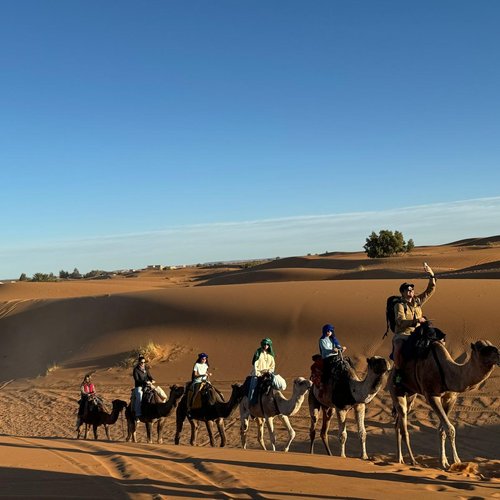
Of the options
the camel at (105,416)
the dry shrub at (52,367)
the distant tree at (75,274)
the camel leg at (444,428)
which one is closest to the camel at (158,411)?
the camel at (105,416)

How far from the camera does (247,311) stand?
2622 cm

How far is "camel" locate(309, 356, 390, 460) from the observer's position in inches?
419

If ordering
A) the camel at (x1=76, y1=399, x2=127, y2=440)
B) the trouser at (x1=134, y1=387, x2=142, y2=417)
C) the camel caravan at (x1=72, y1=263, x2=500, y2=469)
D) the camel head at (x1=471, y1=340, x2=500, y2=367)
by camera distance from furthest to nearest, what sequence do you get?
the camel at (x1=76, y1=399, x2=127, y2=440) → the trouser at (x1=134, y1=387, x2=142, y2=417) → the camel caravan at (x1=72, y1=263, x2=500, y2=469) → the camel head at (x1=471, y1=340, x2=500, y2=367)

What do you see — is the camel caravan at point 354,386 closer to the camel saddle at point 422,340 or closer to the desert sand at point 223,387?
the camel saddle at point 422,340

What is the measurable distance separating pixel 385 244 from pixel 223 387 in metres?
46.5

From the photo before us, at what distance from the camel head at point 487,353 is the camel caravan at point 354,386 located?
13 mm

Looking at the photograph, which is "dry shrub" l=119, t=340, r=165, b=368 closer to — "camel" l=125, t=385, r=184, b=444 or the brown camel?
"camel" l=125, t=385, r=184, b=444

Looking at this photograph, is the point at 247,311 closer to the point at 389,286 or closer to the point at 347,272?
the point at 389,286

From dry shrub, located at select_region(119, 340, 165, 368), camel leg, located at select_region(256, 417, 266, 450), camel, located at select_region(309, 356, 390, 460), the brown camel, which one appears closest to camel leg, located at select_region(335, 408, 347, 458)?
camel, located at select_region(309, 356, 390, 460)

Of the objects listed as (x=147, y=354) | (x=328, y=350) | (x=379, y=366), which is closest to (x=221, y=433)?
(x=328, y=350)

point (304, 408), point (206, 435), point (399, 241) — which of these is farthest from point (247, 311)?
point (399, 241)

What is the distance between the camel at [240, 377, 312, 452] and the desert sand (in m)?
0.72

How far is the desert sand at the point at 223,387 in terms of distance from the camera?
8.44 meters

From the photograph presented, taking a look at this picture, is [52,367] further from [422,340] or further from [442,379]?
[442,379]
